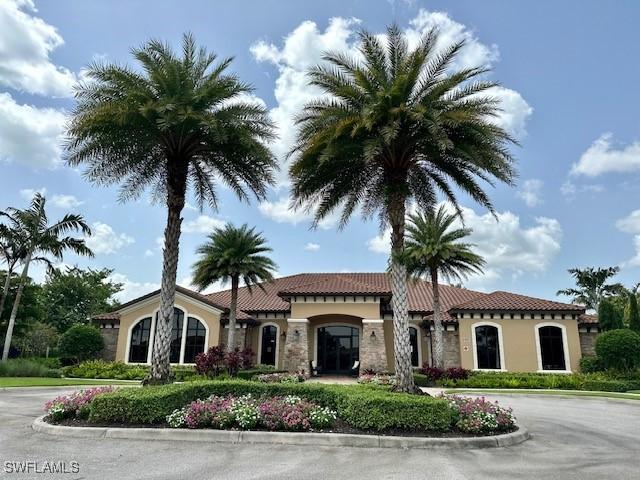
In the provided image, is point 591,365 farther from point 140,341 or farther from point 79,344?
point 79,344

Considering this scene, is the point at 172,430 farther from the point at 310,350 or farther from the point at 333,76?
the point at 310,350

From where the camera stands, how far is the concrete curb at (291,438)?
7.86 metres

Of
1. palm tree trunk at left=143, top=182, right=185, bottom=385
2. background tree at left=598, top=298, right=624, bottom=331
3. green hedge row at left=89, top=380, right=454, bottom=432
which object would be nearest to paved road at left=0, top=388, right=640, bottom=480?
green hedge row at left=89, top=380, right=454, bottom=432

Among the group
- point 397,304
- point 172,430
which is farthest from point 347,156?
point 172,430

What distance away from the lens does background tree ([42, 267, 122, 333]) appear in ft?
153

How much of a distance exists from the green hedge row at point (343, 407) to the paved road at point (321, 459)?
2.69 feet

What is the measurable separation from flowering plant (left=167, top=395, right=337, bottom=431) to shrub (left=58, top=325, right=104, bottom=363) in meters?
20.7

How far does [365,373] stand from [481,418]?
14564mm

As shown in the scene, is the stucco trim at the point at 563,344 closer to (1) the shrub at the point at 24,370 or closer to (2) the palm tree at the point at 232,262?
(2) the palm tree at the point at 232,262

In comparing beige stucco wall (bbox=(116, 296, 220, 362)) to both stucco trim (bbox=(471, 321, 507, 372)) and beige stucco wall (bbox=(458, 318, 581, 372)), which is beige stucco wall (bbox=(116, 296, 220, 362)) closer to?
beige stucco wall (bbox=(458, 318, 581, 372))

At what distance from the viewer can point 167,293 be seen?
12.3 metres

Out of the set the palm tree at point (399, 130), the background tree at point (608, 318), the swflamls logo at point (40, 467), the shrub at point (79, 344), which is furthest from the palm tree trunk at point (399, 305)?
the shrub at point (79, 344)

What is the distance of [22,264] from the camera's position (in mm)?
25312

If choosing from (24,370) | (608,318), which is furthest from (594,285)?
(24,370)
